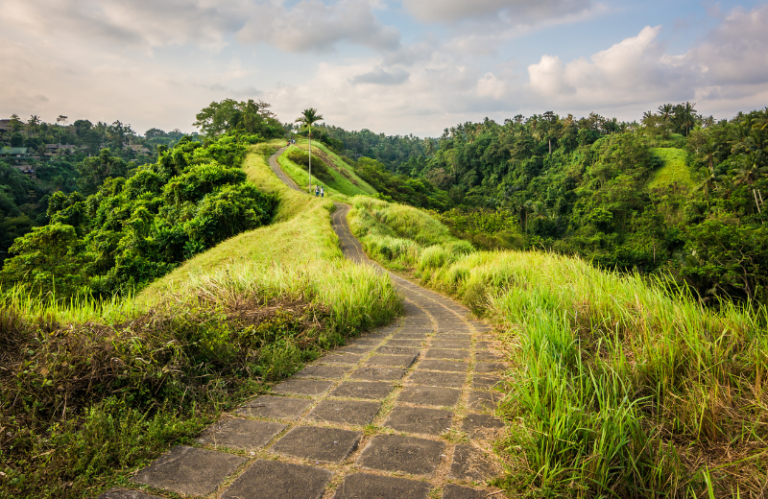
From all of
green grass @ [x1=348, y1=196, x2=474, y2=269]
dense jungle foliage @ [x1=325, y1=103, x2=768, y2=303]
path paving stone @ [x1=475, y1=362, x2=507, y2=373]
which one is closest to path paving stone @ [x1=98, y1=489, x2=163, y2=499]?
path paving stone @ [x1=475, y1=362, x2=507, y2=373]

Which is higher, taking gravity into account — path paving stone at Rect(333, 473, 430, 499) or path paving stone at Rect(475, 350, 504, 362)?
path paving stone at Rect(333, 473, 430, 499)

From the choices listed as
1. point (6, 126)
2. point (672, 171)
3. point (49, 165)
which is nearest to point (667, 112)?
point (672, 171)

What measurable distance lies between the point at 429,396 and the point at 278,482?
102 centimetres

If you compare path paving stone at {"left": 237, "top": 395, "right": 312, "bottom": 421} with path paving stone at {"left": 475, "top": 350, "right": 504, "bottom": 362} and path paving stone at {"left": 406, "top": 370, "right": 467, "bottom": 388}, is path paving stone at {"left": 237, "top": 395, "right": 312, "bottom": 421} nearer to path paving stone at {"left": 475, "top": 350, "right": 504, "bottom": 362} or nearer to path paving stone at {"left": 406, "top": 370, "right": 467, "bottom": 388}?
path paving stone at {"left": 406, "top": 370, "right": 467, "bottom": 388}

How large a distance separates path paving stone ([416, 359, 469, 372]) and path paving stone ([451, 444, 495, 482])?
1.04m

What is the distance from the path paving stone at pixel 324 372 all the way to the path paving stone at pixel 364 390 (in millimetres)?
191

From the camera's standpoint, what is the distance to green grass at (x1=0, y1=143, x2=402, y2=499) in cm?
169

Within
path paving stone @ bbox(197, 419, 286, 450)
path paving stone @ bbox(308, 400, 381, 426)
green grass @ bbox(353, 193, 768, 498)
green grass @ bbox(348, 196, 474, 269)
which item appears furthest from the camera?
green grass @ bbox(348, 196, 474, 269)

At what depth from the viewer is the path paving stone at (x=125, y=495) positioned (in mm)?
1547

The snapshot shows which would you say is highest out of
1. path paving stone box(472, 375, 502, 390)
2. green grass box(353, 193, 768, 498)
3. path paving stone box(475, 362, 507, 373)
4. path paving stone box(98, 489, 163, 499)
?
green grass box(353, 193, 768, 498)

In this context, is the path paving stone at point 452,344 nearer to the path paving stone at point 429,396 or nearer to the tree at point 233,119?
the path paving stone at point 429,396

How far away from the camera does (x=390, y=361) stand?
3.12 metres

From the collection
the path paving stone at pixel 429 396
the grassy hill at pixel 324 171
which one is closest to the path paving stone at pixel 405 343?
the path paving stone at pixel 429 396

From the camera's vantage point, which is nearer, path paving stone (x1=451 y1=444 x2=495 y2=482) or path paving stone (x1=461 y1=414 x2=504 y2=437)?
path paving stone (x1=451 y1=444 x2=495 y2=482)
